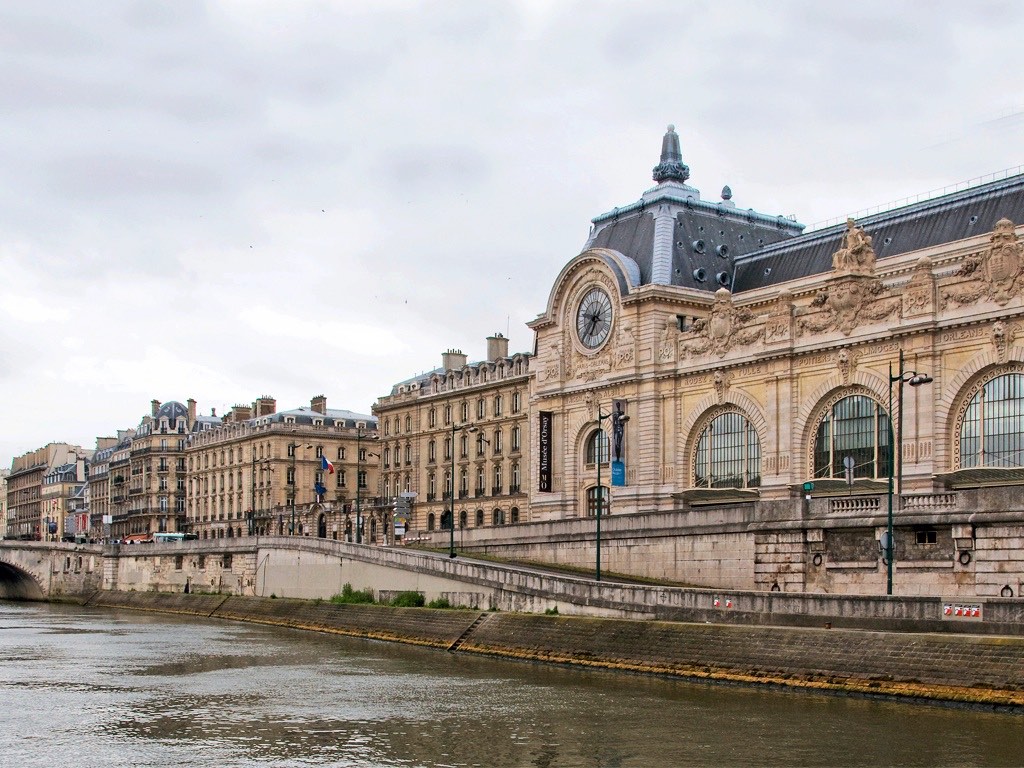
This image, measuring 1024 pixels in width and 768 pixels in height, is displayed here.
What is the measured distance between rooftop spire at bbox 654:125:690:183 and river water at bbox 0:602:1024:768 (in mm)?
45799

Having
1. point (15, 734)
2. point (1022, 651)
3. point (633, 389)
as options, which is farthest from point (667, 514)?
point (15, 734)

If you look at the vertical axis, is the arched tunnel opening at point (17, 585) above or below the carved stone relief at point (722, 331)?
below

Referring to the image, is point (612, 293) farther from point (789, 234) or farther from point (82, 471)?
point (82, 471)

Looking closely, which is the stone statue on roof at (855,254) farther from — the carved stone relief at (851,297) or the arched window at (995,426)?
the arched window at (995,426)

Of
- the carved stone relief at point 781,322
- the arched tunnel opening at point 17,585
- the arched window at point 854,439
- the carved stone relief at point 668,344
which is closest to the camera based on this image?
the arched window at point 854,439

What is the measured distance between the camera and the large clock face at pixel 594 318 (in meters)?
85.7

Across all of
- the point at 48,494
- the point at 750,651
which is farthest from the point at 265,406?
the point at 750,651

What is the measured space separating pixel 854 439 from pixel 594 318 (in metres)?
21.8

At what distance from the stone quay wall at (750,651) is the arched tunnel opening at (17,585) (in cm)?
5861

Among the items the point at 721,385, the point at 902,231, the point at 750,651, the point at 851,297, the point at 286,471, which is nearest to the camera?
the point at 750,651

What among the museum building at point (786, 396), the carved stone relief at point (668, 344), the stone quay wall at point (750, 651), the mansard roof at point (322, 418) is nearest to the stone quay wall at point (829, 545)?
the museum building at point (786, 396)

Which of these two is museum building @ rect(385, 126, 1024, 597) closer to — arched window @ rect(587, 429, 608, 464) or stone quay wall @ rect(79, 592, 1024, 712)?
arched window @ rect(587, 429, 608, 464)

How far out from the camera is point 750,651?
42.1 meters

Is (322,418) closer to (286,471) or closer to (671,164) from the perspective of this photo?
(286,471)
